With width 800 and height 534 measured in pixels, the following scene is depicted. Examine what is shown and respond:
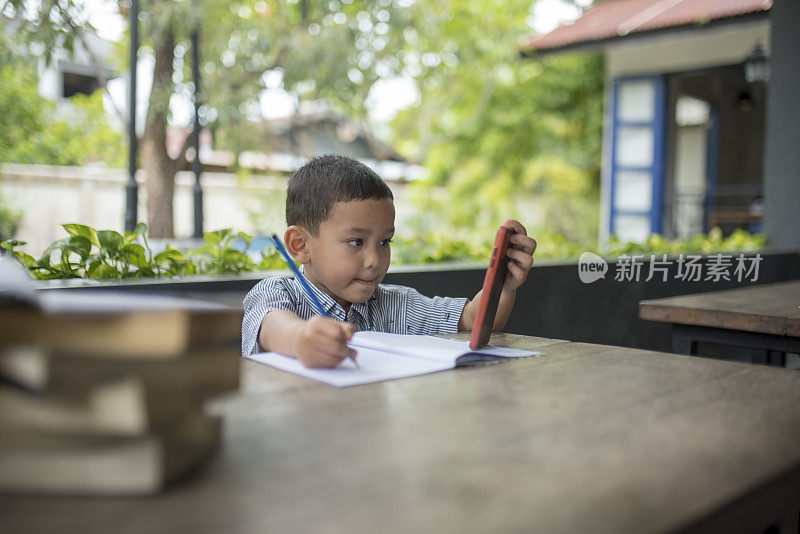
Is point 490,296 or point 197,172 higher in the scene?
point 197,172

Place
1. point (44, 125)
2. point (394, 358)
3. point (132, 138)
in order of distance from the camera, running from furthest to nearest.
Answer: point (44, 125) < point (132, 138) < point (394, 358)

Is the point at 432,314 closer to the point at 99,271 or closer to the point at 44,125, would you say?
the point at 99,271

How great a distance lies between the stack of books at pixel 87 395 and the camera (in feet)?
1.79

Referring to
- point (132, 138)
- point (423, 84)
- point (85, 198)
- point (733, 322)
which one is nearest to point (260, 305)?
point (733, 322)

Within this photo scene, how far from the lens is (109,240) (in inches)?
68.9

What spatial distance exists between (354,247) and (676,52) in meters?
7.80

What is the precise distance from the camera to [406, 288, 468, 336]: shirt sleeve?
1.63m

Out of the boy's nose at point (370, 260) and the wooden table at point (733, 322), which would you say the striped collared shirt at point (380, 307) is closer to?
the boy's nose at point (370, 260)

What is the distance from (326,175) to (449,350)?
0.60m

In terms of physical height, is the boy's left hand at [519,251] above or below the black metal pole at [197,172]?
below

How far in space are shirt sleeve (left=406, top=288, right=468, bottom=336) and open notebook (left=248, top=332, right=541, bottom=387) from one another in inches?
12.8

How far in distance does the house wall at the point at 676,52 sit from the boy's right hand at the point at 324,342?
724cm

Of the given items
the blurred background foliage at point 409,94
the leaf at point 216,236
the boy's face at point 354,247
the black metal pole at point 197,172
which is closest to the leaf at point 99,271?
the leaf at point 216,236

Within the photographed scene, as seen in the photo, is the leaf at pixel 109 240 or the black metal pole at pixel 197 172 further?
the black metal pole at pixel 197 172
